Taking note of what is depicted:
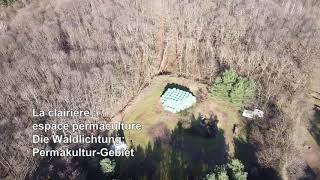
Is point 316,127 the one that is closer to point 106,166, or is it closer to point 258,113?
point 258,113

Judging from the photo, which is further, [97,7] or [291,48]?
[97,7]

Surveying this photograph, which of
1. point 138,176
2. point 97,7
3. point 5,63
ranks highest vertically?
point 97,7

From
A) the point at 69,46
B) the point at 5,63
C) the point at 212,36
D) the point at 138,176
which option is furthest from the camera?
the point at 212,36

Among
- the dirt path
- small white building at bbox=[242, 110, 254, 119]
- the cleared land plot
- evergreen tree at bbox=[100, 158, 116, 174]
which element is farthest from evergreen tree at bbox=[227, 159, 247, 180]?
evergreen tree at bbox=[100, 158, 116, 174]

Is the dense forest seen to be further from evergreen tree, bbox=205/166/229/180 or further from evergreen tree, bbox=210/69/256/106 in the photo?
evergreen tree, bbox=205/166/229/180

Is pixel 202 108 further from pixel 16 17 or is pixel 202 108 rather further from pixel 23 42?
pixel 16 17

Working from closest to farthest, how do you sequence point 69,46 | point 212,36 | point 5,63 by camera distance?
point 5,63
point 69,46
point 212,36

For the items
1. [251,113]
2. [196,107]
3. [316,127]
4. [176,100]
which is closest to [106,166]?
[176,100]

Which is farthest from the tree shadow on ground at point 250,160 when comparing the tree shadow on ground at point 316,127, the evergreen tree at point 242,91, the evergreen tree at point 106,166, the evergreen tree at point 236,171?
the evergreen tree at point 106,166

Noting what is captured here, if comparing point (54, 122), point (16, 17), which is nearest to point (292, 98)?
point (54, 122)
